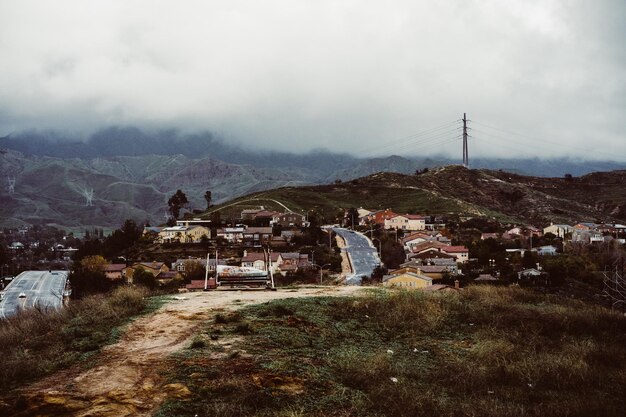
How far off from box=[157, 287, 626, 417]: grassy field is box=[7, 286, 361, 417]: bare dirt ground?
406 mm

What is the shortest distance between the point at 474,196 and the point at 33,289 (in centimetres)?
11332

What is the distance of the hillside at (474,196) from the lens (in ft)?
423

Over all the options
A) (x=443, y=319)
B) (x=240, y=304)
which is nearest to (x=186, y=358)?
(x=240, y=304)

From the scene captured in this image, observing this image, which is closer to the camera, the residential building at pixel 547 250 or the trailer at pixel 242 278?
the trailer at pixel 242 278

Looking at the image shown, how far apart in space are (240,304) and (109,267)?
58.0 m

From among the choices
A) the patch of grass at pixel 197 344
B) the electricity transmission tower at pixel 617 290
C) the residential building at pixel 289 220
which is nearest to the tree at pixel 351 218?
the residential building at pixel 289 220

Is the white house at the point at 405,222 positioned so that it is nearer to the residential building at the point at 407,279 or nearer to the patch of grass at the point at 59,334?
the residential building at the point at 407,279

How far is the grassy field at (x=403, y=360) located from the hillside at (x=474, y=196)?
10450cm

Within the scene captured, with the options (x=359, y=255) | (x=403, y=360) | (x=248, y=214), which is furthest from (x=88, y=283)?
(x=248, y=214)

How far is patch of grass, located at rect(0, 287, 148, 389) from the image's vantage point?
31.3 ft

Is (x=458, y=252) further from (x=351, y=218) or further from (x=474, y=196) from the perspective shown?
(x=474, y=196)

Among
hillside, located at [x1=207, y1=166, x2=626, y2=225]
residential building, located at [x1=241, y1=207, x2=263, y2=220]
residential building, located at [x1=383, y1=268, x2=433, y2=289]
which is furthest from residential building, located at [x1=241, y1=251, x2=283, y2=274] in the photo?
hillside, located at [x1=207, y1=166, x2=626, y2=225]

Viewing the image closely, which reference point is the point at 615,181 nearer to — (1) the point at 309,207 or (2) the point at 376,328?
(1) the point at 309,207

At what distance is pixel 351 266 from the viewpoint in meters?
60.6
